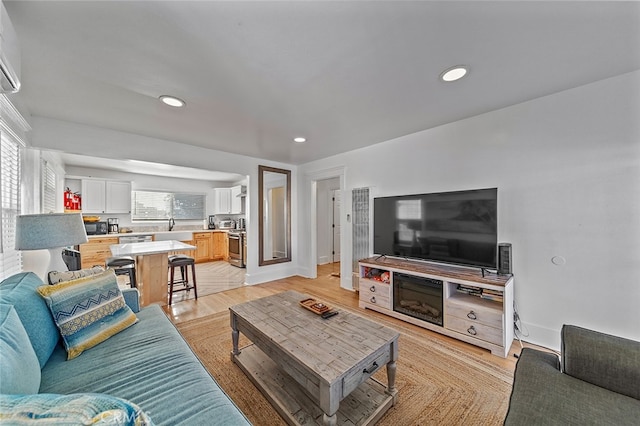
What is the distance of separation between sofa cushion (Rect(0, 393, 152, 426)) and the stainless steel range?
199 inches

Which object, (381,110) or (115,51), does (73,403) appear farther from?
(381,110)

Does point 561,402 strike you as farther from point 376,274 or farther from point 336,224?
point 336,224

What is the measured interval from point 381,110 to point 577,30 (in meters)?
1.38

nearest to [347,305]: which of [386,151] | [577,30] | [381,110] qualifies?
[386,151]

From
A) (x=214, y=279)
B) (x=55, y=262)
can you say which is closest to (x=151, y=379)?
(x=55, y=262)

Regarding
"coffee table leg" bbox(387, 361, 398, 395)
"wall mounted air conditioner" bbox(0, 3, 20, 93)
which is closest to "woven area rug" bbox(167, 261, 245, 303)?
"wall mounted air conditioner" bbox(0, 3, 20, 93)

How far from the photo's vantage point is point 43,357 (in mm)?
1234

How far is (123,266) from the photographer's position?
3.14m

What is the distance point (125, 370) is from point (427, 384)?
6.45 ft

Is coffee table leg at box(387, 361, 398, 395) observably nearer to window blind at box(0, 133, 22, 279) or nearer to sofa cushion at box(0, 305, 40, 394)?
sofa cushion at box(0, 305, 40, 394)

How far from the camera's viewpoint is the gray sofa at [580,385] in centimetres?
96

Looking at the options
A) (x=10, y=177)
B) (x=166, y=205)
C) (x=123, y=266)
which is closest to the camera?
(x=10, y=177)

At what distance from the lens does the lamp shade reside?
5.67ft

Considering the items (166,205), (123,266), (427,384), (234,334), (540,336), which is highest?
(166,205)
